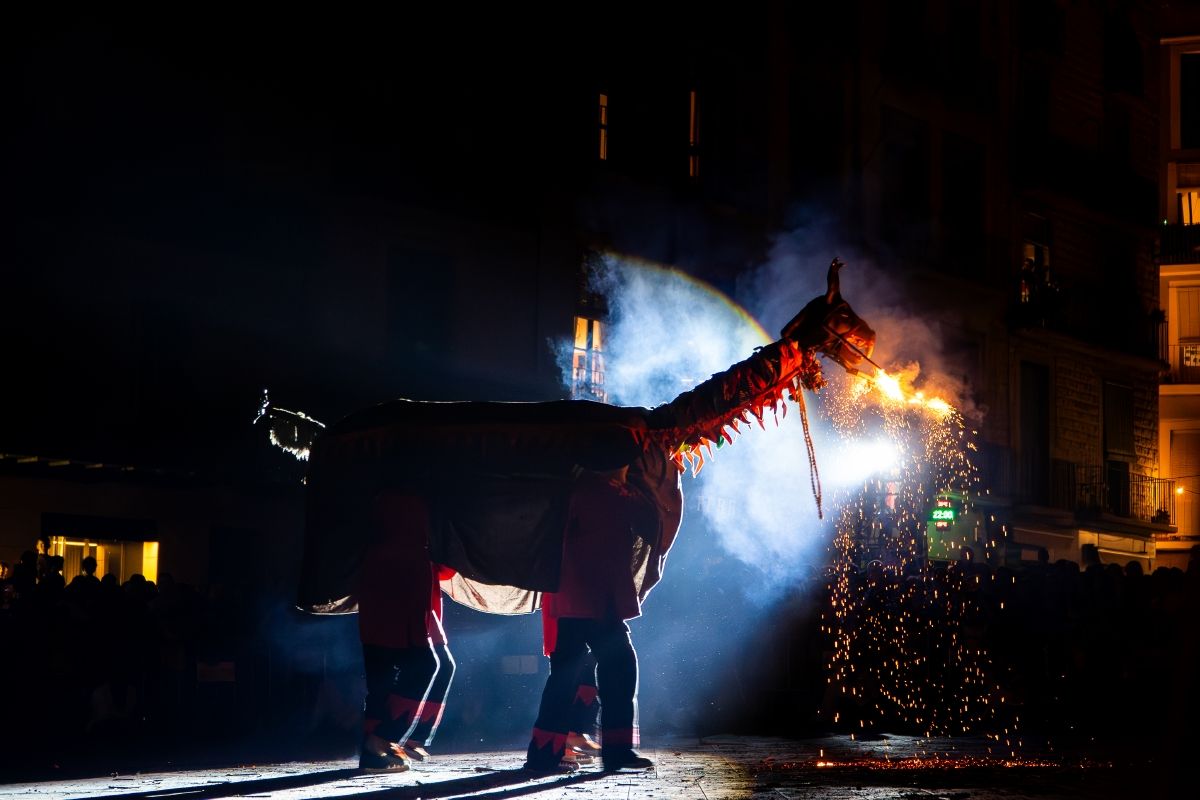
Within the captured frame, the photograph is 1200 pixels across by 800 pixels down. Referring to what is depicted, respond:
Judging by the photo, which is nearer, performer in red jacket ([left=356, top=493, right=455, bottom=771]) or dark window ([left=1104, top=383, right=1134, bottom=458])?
performer in red jacket ([left=356, top=493, right=455, bottom=771])

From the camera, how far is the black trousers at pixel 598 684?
1054cm

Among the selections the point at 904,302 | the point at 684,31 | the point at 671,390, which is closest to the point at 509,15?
the point at 684,31

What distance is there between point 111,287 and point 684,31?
439 inches

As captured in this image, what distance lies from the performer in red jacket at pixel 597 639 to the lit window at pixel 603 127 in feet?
52.6

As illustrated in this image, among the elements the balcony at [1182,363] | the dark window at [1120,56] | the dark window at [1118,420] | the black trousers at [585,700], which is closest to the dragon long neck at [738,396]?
the black trousers at [585,700]

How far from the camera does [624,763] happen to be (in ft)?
34.8

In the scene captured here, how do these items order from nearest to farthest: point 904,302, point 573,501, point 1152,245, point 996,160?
point 573,501 → point 904,302 → point 996,160 → point 1152,245

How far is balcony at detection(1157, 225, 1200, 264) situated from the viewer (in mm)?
39531

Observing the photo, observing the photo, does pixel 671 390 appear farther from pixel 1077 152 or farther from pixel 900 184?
pixel 1077 152

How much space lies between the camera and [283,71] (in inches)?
902

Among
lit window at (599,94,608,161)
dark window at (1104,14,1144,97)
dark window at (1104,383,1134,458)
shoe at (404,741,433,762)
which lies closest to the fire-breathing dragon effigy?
shoe at (404,741,433,762)

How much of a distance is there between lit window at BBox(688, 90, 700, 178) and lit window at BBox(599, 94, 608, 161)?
1859mm

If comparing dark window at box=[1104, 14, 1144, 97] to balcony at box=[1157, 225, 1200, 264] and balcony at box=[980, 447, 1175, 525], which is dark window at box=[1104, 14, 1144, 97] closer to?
balcony at box=[1157, 225, 1200, 264]

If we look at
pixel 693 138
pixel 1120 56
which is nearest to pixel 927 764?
pixel 693 138
